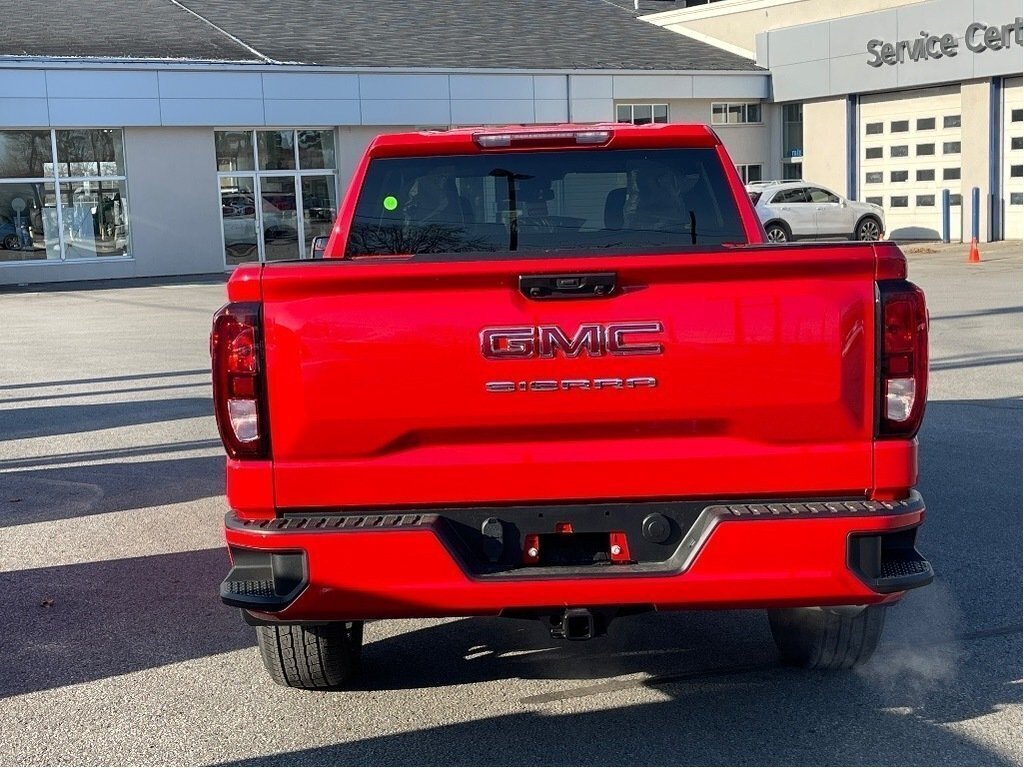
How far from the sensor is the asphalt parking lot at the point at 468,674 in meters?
4.24

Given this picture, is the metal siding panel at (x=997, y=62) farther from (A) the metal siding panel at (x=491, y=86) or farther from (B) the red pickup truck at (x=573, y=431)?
(B) the red pickup truck at (x=573, y=431)

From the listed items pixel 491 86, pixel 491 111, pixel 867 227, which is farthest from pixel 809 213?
pixel 491 86

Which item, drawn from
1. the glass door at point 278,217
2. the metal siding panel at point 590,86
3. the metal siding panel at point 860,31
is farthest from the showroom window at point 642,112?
the glass door at point 278,217

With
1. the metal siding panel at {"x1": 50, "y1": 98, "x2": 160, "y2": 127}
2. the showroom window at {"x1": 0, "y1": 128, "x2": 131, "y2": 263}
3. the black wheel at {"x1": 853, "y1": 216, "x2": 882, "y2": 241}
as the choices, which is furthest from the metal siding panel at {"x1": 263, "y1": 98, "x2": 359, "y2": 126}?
the black wheel at {"x1": 853, "y1": 216, "x2": 882, "y2": 241}

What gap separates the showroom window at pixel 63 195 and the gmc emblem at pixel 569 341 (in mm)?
28403

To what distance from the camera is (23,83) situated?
94.5 ft

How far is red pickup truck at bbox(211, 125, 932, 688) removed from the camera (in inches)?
150

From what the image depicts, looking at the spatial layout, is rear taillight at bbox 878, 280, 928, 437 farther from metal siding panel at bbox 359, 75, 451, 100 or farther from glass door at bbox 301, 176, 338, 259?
glass door at bbox 301, 176, 338, 259

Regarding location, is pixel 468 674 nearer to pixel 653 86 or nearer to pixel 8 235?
pixel 8 235

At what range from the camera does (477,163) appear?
5.16m

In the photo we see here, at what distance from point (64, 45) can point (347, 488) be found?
29567 mm

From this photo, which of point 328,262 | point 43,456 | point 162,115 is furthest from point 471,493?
point 162,115

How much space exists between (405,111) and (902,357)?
30.1 m

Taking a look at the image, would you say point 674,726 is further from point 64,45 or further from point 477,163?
point 64,45
